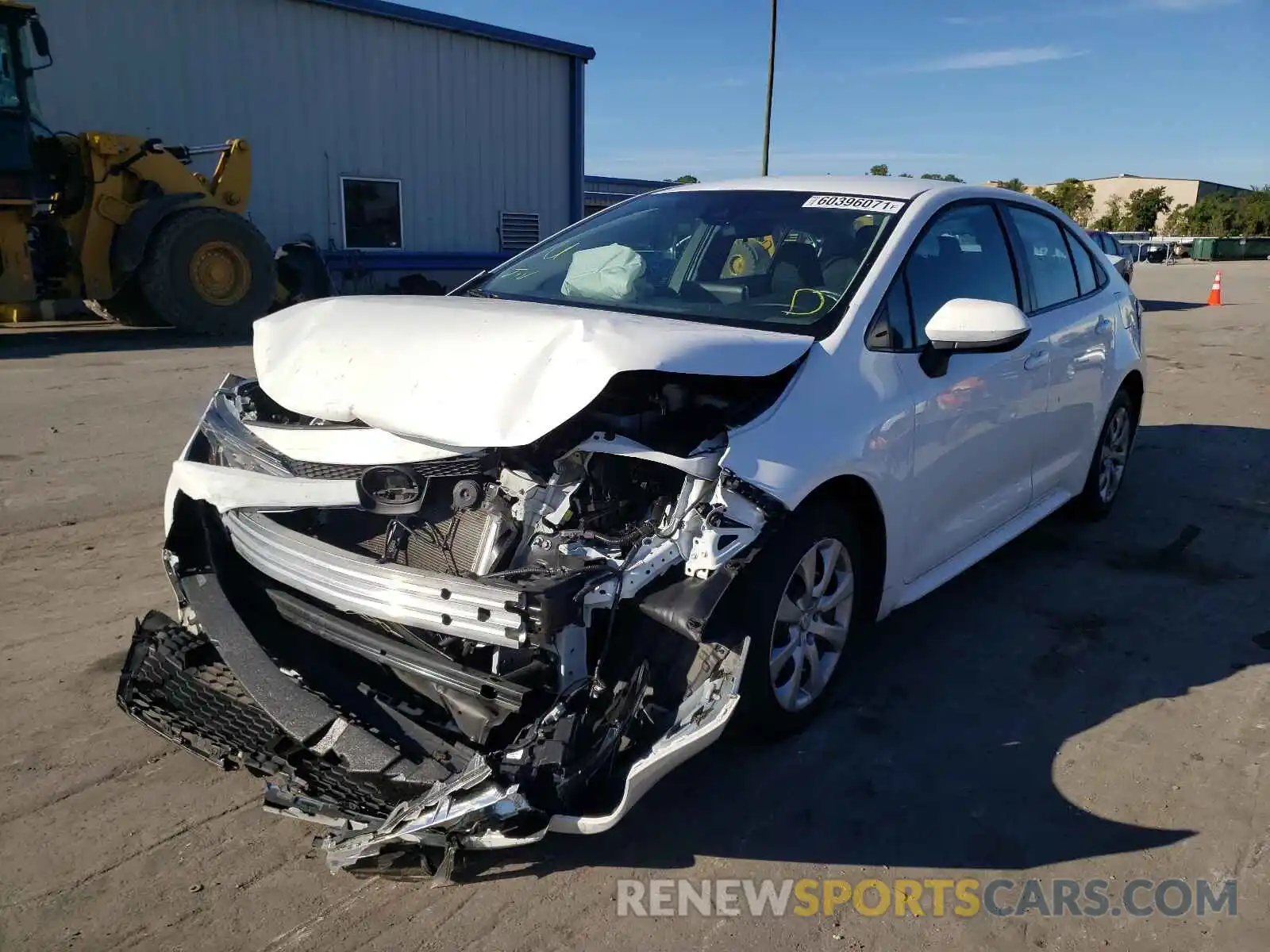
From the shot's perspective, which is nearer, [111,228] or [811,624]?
[811,624]

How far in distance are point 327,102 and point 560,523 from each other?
16.1 meters

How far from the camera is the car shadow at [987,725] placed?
2764 mm

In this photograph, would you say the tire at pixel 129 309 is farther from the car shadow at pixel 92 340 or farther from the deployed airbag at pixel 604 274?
the deployed airbag at pixel 604 274

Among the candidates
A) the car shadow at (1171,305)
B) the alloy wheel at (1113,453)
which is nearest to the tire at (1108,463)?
the alloy wheel at (1113,453)

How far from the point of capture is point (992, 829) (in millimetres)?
2838

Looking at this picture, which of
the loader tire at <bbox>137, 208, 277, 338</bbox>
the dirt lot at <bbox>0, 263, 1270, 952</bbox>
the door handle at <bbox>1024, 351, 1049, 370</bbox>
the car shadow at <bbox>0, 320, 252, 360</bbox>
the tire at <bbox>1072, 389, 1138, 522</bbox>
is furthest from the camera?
the loader tire at <bbox>137, 208, 277, 338</bbox>

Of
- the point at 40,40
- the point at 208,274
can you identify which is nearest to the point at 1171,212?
the point at 208,274

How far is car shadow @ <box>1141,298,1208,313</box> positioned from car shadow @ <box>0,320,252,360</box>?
17.3 meters

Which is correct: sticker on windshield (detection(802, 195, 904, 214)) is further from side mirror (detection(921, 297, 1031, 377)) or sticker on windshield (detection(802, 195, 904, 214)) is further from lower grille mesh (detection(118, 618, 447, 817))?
lower grille mesh (detection(118, 618, 447, 817))

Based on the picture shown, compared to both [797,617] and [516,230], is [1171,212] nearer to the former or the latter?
[516,230]

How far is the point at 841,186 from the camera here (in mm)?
4090

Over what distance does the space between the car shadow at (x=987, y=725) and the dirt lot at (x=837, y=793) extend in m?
0.01

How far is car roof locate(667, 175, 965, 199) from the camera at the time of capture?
3984 millimetres

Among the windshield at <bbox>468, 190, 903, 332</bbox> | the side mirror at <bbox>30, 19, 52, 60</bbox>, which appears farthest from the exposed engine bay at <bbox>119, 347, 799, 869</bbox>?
the side mirror at <bbox>30, 19, 52, 60</bbox>
